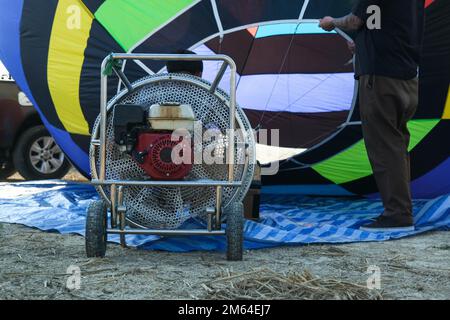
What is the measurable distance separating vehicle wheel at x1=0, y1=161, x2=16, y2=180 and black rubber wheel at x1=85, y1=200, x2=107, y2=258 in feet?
15.3

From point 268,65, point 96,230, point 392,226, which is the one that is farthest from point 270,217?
point 96,230

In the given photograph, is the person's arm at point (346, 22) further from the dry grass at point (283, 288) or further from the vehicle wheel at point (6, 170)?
the vehicle wheel at point (6, 170)

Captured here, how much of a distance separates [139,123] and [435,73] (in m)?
2.51

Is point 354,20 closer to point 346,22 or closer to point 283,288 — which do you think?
point 346,22

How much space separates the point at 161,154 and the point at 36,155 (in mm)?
4210

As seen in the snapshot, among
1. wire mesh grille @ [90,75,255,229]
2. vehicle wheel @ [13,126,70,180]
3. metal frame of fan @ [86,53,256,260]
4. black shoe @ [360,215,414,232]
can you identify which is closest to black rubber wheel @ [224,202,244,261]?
metal frame of fan @ [86,53,256,260]

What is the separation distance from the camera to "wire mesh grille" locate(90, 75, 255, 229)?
3.38m

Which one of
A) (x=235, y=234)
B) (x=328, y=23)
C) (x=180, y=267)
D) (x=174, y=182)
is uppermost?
(x=328, y=23)

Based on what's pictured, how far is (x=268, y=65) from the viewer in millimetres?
4797

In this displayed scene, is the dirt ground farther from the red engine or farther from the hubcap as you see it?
the hubcap

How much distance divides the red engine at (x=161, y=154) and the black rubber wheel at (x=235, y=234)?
0.33 metres

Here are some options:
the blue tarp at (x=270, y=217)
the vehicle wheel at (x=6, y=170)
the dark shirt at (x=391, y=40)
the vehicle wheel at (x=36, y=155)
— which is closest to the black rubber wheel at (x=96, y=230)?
the blue tarp at (x=270, y=217)
